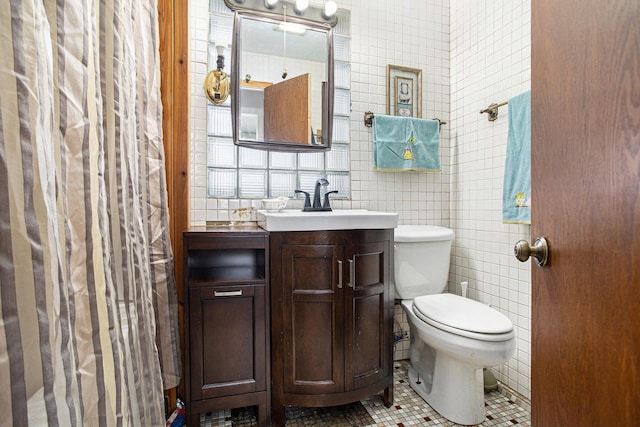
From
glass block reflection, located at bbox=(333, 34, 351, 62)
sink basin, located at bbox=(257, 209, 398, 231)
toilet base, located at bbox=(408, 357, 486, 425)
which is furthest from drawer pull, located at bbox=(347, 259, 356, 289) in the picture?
glass block reflection, located at bbox=(333, 34, 351, 62)

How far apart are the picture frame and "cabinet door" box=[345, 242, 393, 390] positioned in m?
0.99

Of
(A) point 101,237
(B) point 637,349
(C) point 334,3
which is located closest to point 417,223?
(C) point 334,3

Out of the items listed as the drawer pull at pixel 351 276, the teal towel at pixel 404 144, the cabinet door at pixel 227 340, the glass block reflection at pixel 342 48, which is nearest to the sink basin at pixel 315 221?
the drawer pull at pixel 351 276

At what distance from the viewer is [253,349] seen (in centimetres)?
134

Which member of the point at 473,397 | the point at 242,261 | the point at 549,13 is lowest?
the point at 473,397

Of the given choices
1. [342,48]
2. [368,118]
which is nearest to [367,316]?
[368,118]

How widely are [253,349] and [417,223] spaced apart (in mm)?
1258

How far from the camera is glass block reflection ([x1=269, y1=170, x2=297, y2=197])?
178 centimetres

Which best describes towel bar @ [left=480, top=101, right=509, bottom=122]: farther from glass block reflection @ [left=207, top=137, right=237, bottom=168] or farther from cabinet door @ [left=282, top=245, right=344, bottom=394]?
glass block reflection @ [left=207, top=137, right=237, bottom=168]

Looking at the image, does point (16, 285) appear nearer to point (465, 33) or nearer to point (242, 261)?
point (242, 261)

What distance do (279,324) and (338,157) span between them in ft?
3.39

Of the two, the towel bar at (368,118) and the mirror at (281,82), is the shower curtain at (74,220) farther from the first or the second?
the towel bar at (368,118)

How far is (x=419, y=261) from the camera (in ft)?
5.58

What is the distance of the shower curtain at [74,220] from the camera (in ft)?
1.30
